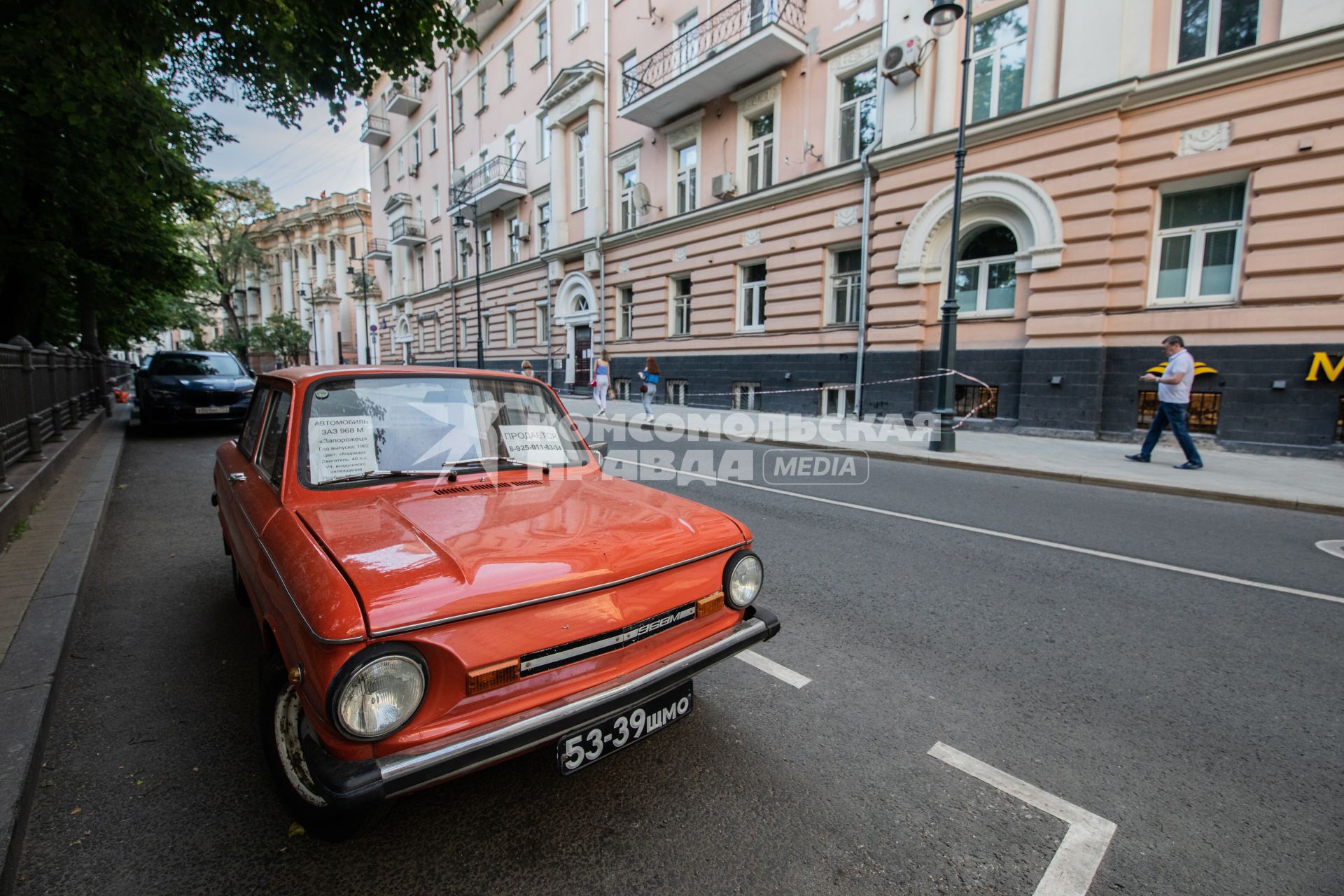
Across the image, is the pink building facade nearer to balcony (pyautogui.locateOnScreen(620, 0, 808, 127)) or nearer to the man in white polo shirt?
balcony (pyautogui.locateOnScreen(620, 0, 808, 127))

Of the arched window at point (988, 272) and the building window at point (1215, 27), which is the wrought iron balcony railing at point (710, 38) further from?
the building window at point (1215, 27)

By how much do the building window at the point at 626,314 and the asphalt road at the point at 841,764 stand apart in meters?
18.9

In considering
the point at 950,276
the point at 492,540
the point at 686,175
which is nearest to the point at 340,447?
the point at 492,540

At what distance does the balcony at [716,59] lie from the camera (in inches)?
620

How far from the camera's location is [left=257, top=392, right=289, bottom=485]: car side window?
2.78 metres

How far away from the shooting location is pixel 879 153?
14430 millimetres

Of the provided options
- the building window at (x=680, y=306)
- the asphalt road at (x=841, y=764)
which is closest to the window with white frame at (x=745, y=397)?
the building window at (x=680, y=306)

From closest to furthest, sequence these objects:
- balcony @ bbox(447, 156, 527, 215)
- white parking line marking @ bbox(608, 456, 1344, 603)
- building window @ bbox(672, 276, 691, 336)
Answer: white parking line marking @ bbox(608, 456, 1344, 603)
building window @ bbox(672, 276, 691, 336)
balcony @ bbox(447, 156, 527, 215)

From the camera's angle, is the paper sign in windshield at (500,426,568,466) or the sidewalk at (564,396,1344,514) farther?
the sidewalk at (564,396,1344,514)

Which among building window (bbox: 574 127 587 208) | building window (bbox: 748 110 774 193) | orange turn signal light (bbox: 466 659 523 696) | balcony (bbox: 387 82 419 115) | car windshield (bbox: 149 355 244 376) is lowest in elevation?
orange turn signal light (bbox: 466 659 523 696)

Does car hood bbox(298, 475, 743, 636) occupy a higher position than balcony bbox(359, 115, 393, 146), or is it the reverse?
balcony bbox(359, 115, 393, 146)

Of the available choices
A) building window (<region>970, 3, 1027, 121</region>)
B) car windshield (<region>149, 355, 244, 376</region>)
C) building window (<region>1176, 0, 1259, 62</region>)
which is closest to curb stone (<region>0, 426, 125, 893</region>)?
car windshield (<region>149, 355, 244, 376</region>)

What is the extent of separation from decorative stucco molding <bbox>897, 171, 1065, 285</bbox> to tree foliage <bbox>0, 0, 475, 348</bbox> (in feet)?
33.8

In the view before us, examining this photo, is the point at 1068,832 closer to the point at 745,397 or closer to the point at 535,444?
the point at 535,444
